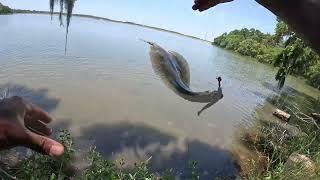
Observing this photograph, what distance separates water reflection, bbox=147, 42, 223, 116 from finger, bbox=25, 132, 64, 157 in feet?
2.09

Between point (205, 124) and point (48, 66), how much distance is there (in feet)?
31.6

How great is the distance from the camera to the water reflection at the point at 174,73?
1529mm

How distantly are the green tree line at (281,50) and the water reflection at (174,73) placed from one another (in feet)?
1.43

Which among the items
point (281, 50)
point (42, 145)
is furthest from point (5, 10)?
point (42, 145)

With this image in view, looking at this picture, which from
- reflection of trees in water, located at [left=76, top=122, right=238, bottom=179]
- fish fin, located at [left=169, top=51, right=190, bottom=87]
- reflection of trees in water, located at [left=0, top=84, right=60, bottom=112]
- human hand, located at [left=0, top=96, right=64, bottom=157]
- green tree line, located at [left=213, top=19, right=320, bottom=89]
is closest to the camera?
human hand, located at [left=0, top=96, right=64, bottom=157]

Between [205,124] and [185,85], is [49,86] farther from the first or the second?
[185,85]

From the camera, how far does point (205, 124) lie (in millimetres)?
14742

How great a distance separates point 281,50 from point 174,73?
21438 millimetres

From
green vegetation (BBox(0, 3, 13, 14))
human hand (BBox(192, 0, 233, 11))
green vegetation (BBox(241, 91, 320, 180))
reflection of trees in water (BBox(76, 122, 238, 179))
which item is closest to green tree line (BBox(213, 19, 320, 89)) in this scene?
human hand (BBox(192, 0, 233, 11))

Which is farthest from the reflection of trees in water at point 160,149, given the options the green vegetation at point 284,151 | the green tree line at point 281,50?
the green tree line at point 281,50

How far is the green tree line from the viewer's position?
18906 millimetres

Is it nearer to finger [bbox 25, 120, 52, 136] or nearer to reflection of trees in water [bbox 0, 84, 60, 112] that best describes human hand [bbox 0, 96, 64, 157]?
finger [bbox 25, 120, 52, 136]

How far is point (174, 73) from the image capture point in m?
1.56

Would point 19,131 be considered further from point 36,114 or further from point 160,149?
point 160,149
